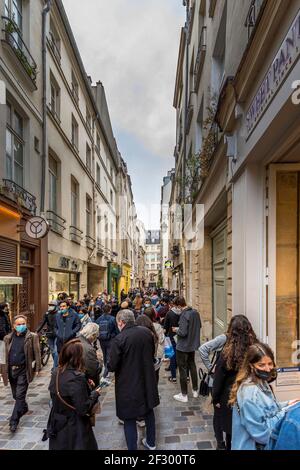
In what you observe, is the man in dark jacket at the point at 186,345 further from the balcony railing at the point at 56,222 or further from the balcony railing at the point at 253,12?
the balcony railing at the point at 56,222

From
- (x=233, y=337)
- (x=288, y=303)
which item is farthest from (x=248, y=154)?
(x=233, y=337)

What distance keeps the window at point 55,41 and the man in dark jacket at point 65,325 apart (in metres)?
10.7

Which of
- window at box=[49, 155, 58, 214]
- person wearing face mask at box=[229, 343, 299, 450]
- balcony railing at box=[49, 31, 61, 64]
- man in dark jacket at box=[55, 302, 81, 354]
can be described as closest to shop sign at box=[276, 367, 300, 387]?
person wearing face mask at box=[229, 343, 299, 450]

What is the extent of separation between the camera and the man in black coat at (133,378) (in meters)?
3.75

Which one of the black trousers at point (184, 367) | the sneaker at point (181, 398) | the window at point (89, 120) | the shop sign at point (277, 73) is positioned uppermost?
the window at point (89, 120)

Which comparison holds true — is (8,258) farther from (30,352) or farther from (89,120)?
(89,120)

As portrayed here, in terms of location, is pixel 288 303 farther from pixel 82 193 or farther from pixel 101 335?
pixel 82 193

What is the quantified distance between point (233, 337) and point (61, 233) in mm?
10922

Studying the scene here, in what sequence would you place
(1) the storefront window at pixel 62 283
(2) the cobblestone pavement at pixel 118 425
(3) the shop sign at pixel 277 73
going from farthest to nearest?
1. (1) the storefront window at pixel 62 283
2. (2) the cobblestone pavement at pixel 118 425
3. (3) the shop sign at pixel 277 73

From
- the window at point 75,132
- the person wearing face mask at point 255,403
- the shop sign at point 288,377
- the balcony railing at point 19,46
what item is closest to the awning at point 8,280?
the balcony railing at point 19,46

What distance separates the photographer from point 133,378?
12.4ft

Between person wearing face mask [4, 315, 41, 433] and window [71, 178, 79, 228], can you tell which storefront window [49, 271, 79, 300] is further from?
person wearing face mask [4, 315, 41, 433]
